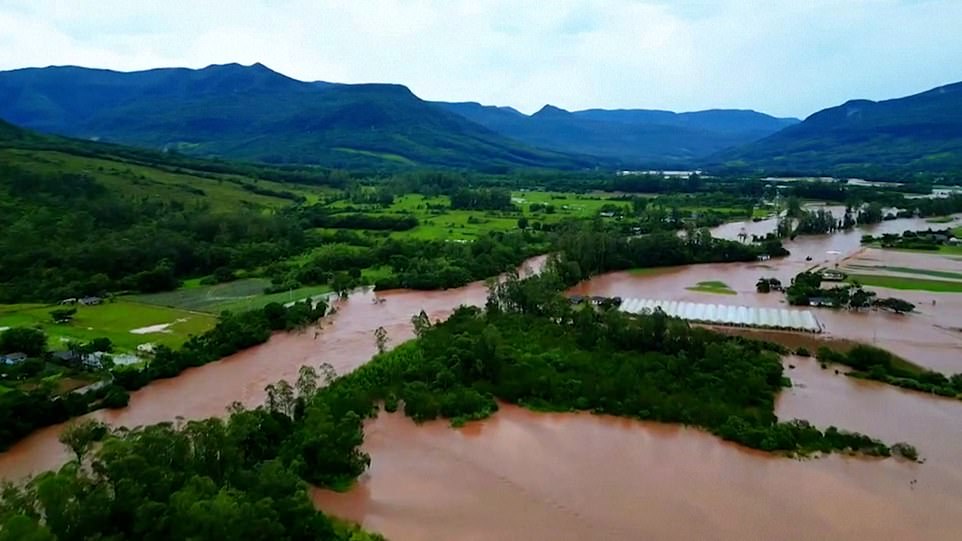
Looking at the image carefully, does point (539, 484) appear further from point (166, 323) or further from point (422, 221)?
point (422, 221)

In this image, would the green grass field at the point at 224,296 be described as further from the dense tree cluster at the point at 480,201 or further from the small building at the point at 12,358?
the dense tree cluster at the point at 480,201

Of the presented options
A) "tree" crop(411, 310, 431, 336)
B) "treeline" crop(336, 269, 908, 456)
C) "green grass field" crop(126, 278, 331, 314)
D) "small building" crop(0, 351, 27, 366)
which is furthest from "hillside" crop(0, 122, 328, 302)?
"treeline" crop(336, 269, 908, 456)

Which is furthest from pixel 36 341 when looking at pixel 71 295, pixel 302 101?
pixel 302 101

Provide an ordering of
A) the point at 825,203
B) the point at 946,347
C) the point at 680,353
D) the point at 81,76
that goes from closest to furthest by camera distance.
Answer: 1. the point at 680,353
2. the point at 946,347
3. the point at 825,203
4. the point at 81,76

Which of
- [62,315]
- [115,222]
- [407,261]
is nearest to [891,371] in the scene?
[407,261]

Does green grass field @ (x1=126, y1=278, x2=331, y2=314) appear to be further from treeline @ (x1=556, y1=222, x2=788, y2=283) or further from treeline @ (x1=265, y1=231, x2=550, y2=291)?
treeline @ (x1=556, y1=222, x2=788, y2=283)

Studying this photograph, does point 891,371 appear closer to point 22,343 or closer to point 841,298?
point 841,298
